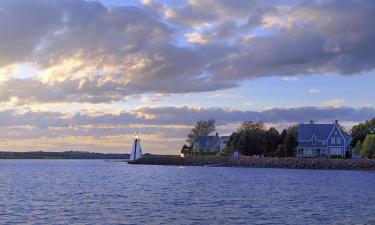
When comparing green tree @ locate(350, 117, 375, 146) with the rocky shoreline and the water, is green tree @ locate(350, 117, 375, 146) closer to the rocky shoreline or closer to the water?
the rocky shoreline

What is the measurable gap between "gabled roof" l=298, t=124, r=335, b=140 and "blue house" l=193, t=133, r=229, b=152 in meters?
35.1

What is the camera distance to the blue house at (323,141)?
11475cm

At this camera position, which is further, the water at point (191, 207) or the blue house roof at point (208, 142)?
the blue house roof at point (208, 142)

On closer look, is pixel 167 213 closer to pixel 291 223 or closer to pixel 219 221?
pixel 219 221

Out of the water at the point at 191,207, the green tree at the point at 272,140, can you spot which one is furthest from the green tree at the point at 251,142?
the water at the point at 191,207

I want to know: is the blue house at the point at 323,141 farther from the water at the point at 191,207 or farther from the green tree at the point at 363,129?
the water at the point at 191,207

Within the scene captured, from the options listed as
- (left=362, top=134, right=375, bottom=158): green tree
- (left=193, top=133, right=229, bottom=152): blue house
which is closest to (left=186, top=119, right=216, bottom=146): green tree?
(left=193, top=133, right=229, bottom=152): blue house

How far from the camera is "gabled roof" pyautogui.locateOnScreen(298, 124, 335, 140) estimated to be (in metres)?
115

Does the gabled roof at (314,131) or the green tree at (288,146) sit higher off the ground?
the gabled roof at (314,131)

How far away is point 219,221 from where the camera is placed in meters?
28.4

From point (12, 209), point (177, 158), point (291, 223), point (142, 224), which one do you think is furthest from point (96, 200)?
point (177, 158)

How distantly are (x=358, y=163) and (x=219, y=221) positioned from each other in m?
73.1

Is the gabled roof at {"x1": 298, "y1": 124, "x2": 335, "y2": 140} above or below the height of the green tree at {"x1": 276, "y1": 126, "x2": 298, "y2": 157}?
above

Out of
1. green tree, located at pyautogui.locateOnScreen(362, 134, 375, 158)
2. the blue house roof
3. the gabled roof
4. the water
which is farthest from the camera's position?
the blue house roof
